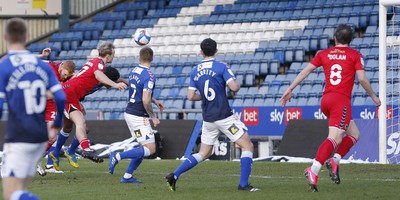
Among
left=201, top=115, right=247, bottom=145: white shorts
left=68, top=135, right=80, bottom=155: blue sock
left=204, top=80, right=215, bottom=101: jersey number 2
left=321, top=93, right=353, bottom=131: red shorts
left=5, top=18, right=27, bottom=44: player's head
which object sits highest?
left=5, top=18, right=27, bottom=44: player's head

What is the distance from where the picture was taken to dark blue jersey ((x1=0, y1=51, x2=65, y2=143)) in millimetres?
8016

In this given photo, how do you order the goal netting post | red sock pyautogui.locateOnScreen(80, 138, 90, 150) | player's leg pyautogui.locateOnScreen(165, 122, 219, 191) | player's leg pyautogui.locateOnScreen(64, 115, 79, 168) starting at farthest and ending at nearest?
the goal netting post < player's leg pyautogui.locateOnScreen(64, 115, 79, 168) < red sock pyautogui.locateOnScreen(80, 138, 90, 150) < player's leg pyautogui.locateOnScreen(165, 122, 219, 191)

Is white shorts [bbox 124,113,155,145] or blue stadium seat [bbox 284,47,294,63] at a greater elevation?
blue stadium seat [bbox 284,47,294,63]

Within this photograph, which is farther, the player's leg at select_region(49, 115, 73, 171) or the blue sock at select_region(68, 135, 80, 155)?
the blue sock at select_region(68, 135, 80, 155)

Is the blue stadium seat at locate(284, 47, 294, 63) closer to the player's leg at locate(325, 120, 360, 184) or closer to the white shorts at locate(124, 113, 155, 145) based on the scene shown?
the white shorts at locate(124, 113, 155, 145)

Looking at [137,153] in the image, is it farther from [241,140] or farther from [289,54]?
[289,54]

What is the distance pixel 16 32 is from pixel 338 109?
5.23 metres

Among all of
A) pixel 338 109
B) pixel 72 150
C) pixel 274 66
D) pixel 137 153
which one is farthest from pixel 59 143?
pixel 274 66

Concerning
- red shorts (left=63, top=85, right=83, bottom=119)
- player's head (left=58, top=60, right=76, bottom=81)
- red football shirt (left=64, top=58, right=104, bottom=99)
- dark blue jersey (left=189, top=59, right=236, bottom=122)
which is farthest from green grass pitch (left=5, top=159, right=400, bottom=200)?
player's head (left=58, top=60, right=76, bottom=81)

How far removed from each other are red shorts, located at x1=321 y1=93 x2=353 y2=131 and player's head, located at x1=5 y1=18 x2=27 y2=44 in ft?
16.8

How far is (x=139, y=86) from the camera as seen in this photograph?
14.0m

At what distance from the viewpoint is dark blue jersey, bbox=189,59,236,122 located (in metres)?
12.1

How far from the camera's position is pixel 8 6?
37.5 metres

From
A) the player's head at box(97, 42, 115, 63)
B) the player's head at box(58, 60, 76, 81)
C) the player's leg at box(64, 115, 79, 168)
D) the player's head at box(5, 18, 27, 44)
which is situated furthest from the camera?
the player's leg at box(64, 115, 79, 168)
